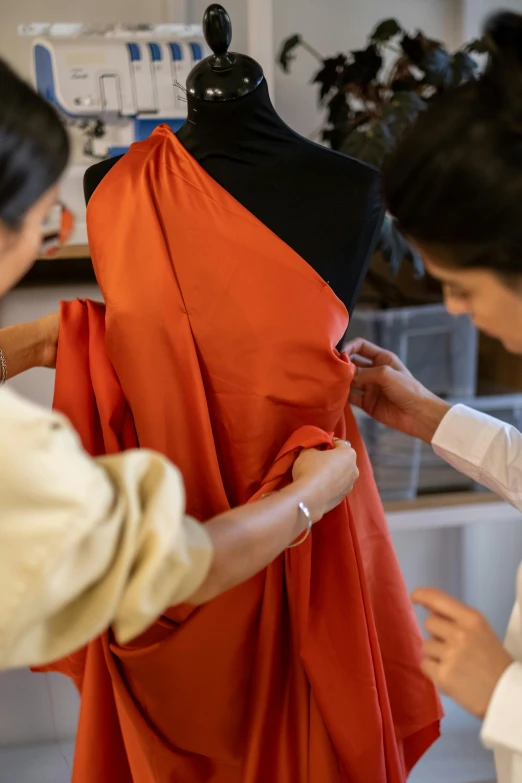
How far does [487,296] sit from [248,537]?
303 millimetres

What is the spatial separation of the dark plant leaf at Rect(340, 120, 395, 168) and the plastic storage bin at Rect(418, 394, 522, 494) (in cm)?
55

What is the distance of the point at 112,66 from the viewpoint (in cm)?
139

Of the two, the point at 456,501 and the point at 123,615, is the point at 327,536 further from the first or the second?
the point at 456,501

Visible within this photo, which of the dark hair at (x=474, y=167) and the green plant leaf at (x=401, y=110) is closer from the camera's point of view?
the dark hair at (x=474, y=167)

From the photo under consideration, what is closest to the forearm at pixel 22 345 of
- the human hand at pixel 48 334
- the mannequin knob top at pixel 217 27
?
the human hand at pixel 48 334

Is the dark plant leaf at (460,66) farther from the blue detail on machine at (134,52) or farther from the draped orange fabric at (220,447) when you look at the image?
the draped orange fabric at (220,447)

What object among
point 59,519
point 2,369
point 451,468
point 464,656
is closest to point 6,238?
point 59,519

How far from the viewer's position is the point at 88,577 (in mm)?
457

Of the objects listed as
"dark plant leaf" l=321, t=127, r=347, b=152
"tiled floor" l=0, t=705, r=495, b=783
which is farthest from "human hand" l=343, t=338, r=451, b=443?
"tiled floor" l=0, t=705, r=495, b=783

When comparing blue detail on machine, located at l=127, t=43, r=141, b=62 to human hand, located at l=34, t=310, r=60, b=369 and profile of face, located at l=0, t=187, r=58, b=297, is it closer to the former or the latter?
human hand, located at l=34, t=310, r=60, b=369

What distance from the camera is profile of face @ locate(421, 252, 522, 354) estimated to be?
2.10 ft

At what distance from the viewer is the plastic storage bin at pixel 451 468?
5.02 ft

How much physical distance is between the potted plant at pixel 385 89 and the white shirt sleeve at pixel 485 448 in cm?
50

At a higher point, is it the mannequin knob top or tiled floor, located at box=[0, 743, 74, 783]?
the mannequin knob top
